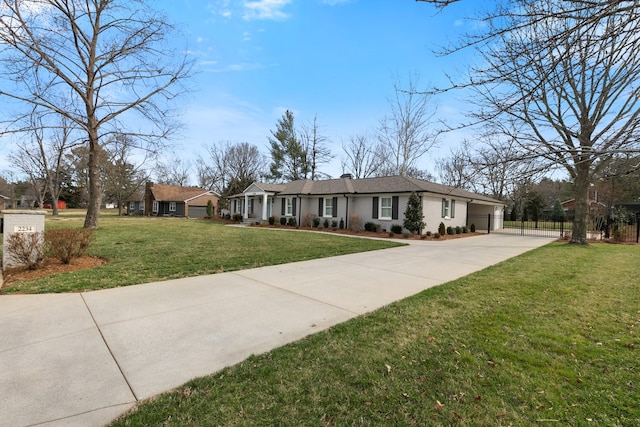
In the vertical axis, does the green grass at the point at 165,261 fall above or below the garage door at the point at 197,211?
below

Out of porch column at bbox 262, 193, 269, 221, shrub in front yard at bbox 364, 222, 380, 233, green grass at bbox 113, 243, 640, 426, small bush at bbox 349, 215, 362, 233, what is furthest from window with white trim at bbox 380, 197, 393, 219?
green grass at bbox 113, 243, 640, 426

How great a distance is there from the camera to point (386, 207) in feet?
62.1

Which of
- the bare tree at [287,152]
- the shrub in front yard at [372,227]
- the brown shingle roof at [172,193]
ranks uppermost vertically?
the bare tree at [287,152]

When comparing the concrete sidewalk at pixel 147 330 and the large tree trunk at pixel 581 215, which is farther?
the large tree trunk at pixel 581 215

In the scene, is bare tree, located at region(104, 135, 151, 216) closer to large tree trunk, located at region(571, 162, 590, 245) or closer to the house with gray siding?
the house with gray siding

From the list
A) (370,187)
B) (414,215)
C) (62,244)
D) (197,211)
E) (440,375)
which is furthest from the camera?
(197,211)

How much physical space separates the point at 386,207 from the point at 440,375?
16583 mm

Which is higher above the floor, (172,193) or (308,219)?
(172,193)

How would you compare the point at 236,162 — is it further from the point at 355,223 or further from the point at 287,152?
the point at 355,223

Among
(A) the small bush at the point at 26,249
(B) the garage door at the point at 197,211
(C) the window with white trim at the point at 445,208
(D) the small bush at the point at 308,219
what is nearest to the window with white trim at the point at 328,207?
(D) the small bush at the point at 308,219

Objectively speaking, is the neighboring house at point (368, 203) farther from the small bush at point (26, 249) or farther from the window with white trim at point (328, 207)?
the small bush at point (26, 249)

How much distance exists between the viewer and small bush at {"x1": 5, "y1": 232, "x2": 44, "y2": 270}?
20.6 ft

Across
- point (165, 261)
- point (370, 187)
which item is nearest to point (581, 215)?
point (370, 187)

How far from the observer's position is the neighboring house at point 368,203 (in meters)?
18.3
